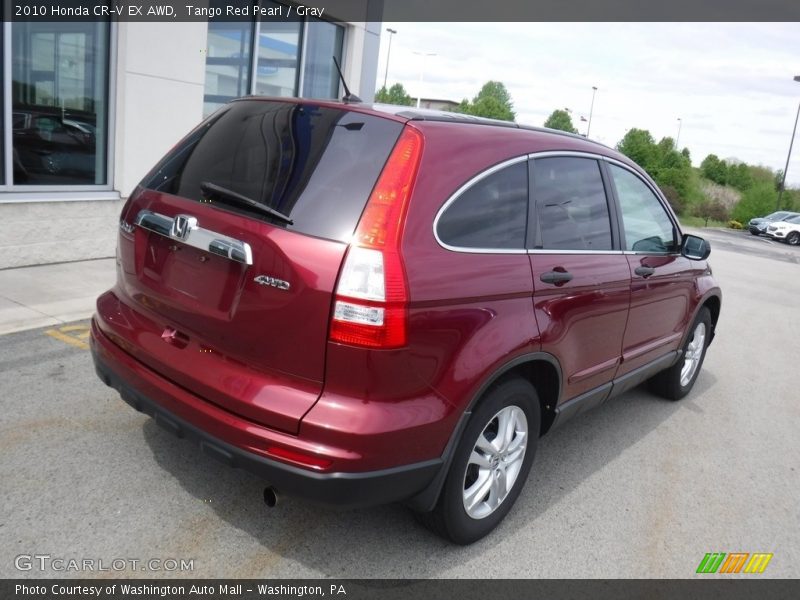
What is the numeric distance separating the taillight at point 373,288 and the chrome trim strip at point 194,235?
407 millimetres

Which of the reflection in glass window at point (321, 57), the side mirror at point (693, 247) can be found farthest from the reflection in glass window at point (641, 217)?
the reflection in glass window at point (321, 57)

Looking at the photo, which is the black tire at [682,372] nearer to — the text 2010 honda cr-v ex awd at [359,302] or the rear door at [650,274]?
the rear door at [650,274]

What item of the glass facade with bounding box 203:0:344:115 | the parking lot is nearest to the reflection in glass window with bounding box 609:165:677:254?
the parking lot

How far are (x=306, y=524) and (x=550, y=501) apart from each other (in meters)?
→ 1.30

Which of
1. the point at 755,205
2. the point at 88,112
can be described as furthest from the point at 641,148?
the point at 88,112

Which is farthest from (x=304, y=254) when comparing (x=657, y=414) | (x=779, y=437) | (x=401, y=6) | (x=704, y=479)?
(x=401, y=6)

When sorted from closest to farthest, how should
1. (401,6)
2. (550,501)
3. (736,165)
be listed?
(550,501) < (401,6) < (736,165)

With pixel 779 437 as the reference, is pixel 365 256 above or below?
above

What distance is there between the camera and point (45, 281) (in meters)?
6.51

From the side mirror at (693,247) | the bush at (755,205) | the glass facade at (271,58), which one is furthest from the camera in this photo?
the bush at (755,205)

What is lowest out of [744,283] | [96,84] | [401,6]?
[744,283]

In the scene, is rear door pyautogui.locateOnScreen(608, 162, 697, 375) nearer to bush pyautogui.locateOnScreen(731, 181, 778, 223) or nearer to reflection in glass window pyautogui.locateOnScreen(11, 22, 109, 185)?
reflection in glass window pyautogui.locateOnScreen(11, 22, 109, 185)

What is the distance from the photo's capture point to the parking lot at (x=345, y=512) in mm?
2902

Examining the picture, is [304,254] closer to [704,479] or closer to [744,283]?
[704,479]
